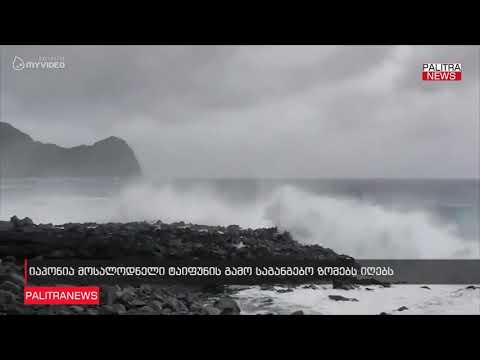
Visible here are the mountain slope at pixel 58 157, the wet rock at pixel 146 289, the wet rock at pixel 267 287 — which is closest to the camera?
the wet rock at pixel 146 289

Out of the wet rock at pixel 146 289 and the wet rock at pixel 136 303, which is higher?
the wet rock at pixel 146 289

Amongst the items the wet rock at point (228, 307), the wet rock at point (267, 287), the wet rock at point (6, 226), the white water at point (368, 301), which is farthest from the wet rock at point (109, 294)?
the wet rock at point (267, 287)

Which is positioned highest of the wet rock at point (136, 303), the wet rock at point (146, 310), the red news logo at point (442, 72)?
the red news logo at point (442, 72)

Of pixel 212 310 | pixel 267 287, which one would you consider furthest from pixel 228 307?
pixel 267 287

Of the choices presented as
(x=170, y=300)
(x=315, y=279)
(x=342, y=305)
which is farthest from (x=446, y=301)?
(x=170, y=300)

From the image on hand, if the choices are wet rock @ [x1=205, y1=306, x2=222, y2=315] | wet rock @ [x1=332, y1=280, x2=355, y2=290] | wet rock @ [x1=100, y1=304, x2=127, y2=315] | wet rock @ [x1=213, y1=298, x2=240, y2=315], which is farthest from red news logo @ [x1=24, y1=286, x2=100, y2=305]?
wet rock @ [x1=332, y1=280, x2=355, y2=290]

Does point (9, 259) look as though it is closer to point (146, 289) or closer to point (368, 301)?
point (146, 289)

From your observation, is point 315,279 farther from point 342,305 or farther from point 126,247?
point 126,247

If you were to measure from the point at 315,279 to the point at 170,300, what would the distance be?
2131 mm

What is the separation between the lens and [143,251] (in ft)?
20.1

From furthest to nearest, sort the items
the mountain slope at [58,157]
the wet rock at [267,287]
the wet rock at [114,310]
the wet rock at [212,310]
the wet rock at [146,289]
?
1. the mountain slope at [58,157]
2. the wet rock at [267,287]
3. the wet rock at [146,289]
4. the wet rock at [212,310]
5. the wet rock at [114,310]
